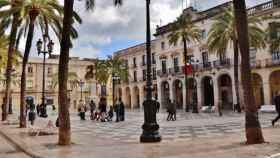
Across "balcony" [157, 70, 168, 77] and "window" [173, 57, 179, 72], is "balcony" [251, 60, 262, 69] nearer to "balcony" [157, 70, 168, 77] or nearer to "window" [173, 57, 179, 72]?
"window" [173, 57, 179, 72]

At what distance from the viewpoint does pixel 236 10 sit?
38.3 feet

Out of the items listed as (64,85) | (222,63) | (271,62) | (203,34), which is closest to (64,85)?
(64,85)

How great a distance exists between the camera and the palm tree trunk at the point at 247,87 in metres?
11.2

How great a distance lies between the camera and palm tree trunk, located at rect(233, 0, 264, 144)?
11234 millimetres

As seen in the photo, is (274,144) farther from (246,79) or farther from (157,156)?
(157,156)

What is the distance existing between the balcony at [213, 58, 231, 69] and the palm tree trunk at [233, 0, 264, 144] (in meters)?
35.3

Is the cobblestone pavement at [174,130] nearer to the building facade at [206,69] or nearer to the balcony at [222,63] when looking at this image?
the building facade at [206,69]

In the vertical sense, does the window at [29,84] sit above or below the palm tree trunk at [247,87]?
above

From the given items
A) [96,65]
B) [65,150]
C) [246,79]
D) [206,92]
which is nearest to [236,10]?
[246,79]

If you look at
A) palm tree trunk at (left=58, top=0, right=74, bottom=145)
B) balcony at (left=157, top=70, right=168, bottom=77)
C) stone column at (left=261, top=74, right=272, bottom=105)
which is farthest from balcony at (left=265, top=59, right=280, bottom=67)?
palm tree trunk at (left=58, top=0, right=74, bottom=145)

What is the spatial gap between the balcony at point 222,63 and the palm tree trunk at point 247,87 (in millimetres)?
35270

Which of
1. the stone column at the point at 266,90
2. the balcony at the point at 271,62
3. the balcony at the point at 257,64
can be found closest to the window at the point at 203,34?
the balcony at the point at 257,64

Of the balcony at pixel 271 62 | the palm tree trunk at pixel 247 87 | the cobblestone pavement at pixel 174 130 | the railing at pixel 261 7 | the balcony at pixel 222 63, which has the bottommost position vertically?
the cobblestone pavement at pixel 174 130

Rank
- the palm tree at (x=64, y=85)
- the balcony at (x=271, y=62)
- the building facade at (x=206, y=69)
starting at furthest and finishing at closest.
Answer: the building facade at (x=206, y=69)
the balcony at (x=271, y=62)
the palm tree at (x=64, y=85)
